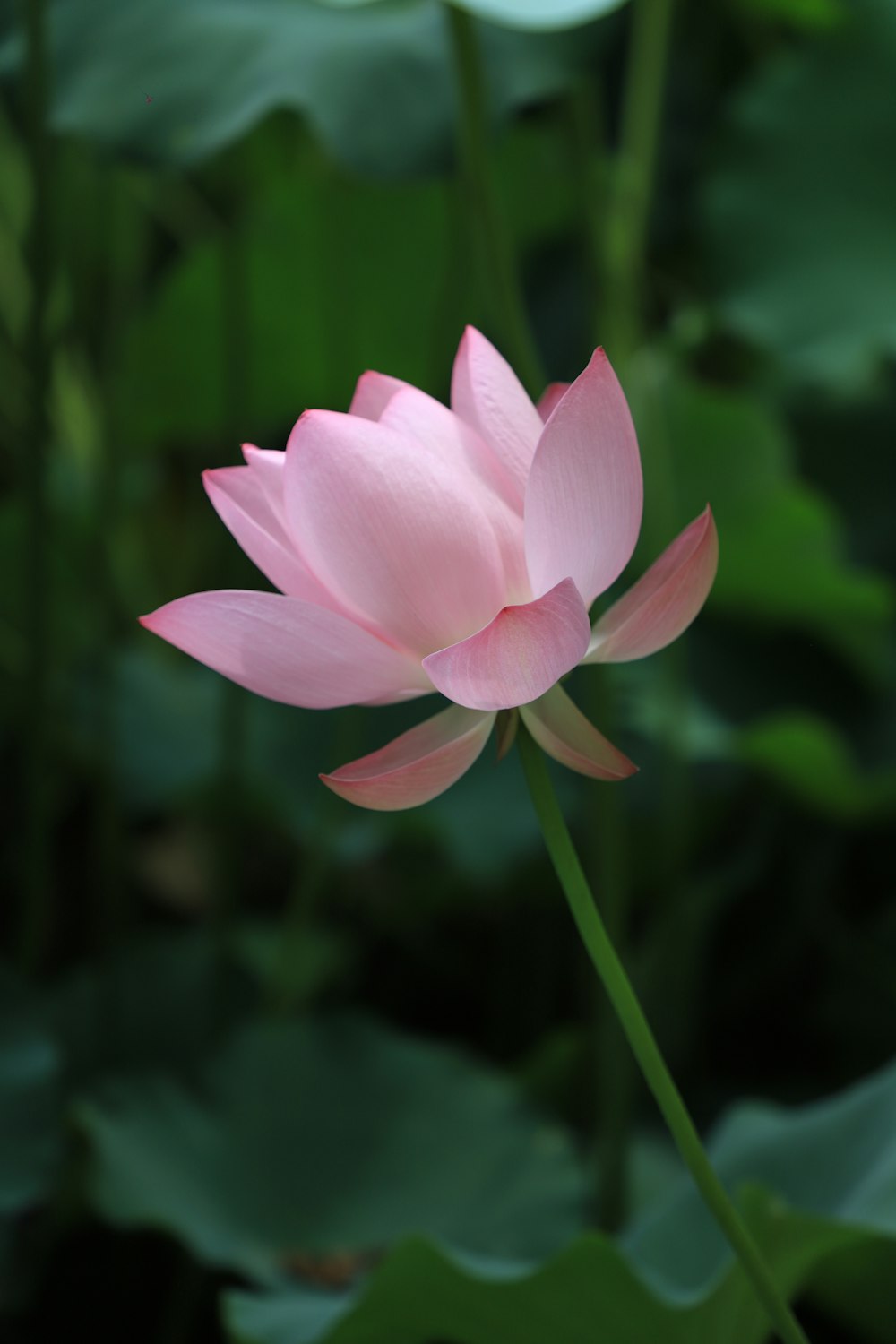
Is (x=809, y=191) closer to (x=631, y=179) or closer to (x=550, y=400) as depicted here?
(x=631, y=179)

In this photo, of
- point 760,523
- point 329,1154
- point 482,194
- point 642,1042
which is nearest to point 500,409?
point 642,1042

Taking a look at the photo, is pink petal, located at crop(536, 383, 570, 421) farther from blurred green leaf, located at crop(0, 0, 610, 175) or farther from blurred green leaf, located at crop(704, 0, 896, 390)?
blurred green leaf, located at crop(704, 0, 896, 390)

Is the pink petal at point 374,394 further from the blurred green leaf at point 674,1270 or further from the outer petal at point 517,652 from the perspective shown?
the blurred green leaf at point 674,1270

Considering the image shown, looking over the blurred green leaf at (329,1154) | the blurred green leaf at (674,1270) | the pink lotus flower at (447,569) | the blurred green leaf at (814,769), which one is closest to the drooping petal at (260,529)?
the pink lotus flower at (447,569)

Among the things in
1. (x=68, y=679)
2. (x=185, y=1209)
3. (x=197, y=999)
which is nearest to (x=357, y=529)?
(x=185, y=1209)

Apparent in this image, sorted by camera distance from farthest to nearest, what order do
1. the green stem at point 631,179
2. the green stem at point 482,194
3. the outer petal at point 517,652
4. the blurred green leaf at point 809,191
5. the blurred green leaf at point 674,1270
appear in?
the blurred green leaf at point 809,191, the green stem at point 631,179, the green stem at point 482,194, the blurred green leaf at point 674,1270, the outer petal at point 517,652

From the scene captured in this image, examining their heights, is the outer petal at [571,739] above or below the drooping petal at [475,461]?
below

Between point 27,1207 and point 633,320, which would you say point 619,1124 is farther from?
point 633,320

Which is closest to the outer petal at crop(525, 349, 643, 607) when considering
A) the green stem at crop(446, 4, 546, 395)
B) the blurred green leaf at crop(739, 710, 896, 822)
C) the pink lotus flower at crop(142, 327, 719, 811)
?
the pink lotus flower at crop(142, 327, 719, 811)
